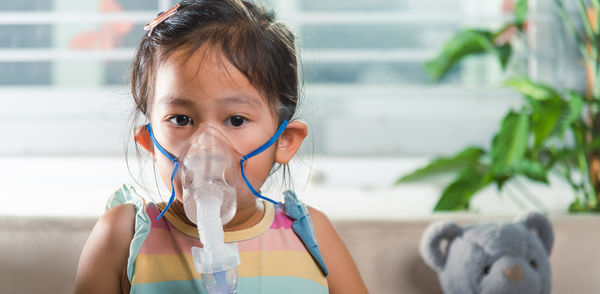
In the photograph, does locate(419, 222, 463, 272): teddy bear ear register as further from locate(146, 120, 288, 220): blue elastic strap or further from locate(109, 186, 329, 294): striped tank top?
locate(146, 120, 288, 220): blue elastic strap

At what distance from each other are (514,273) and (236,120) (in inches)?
25.5

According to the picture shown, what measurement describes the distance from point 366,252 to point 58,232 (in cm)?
63

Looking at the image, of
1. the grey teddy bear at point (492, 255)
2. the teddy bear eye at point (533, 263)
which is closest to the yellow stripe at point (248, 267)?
the grey teddy bear at point (492, 255)

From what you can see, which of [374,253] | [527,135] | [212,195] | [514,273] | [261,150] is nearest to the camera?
[212,195]

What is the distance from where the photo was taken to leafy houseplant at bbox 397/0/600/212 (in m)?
1.85

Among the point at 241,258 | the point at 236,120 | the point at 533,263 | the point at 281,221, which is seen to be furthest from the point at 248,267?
Answer: the point at 533,263

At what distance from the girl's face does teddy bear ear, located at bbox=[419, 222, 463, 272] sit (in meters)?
0.49

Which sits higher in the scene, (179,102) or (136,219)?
(179,102)

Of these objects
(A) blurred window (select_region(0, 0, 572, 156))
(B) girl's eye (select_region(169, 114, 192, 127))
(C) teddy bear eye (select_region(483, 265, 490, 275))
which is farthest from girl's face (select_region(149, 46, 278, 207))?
(A) blurred window (select_region(0, 0, 572, 156))

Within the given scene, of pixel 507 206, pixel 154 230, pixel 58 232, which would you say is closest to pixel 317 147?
pixel 507 206

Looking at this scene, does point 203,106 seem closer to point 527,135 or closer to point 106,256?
point 106,256

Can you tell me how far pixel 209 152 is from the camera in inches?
33.7

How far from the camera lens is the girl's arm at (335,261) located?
1.10m

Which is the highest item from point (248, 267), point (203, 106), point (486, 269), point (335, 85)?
point (203, 106)
